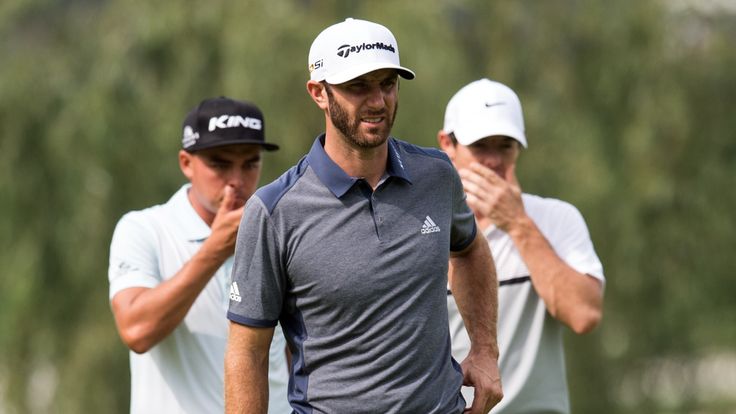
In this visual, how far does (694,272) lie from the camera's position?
12523 millimetres

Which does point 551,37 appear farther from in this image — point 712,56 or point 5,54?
point 5,54

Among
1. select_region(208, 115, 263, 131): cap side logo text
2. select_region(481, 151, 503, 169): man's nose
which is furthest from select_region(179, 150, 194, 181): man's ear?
select_region(481, 151, 503, 169): man's nose

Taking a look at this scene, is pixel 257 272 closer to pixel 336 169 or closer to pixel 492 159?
pixel 336 169

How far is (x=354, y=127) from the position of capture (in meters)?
3.78

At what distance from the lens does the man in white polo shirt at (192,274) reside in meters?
4.92

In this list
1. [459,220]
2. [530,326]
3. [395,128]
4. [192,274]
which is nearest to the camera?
[459,220]

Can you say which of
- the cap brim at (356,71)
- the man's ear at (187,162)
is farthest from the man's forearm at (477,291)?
the man's ear at (187,162)

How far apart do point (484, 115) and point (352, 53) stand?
1.72 meters

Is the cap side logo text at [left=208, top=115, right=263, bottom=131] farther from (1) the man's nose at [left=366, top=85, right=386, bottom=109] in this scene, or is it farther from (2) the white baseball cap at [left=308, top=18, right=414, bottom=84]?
(1) the man's nose at [left=366, top=85, right=386, bottom=109]

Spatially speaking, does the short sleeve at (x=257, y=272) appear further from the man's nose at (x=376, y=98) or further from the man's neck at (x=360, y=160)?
the man's nose at (x=376, y=98)

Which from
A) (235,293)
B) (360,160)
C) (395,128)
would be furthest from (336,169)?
Result: (395,128)

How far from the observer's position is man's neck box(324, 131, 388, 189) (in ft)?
12.6

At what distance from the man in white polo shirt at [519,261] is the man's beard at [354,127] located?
1.58m

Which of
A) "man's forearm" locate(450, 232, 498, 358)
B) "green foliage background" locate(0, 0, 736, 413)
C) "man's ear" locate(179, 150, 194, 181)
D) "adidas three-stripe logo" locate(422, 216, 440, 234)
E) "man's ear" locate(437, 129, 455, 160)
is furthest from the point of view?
"green foliage background" locate(0, 0, 736, 413)
